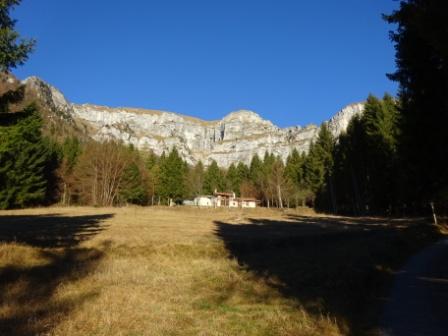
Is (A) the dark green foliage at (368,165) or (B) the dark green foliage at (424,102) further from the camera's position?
(A) the dark green foliage at (368,165)

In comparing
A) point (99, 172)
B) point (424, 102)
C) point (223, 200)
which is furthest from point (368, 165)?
point (223, 200)

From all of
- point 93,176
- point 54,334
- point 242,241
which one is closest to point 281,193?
point 93,176

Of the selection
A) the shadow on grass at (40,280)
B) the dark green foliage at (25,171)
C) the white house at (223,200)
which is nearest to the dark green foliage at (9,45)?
the shadow on grass at (40,280)

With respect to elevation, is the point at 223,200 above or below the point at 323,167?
below

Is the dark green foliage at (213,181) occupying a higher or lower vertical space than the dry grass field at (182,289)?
higher

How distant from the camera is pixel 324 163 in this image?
8244 cm

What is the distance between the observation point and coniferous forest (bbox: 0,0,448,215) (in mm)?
16109

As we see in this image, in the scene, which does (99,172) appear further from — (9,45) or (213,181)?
(9,45)

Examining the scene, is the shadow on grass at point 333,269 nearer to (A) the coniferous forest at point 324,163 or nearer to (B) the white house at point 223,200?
(A) the coniferous forest at point 324,163

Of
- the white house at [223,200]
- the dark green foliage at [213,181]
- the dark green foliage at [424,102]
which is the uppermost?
the dark green foliage at [213,181]

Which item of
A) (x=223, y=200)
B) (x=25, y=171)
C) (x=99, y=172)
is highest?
(x=99, y=172)

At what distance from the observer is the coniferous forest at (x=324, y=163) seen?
52.9 ft

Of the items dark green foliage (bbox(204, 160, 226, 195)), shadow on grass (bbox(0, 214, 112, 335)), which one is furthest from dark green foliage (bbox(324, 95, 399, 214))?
dark green foliage (bbox(204, 160, 226, 195))

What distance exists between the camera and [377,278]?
14.2 metres
